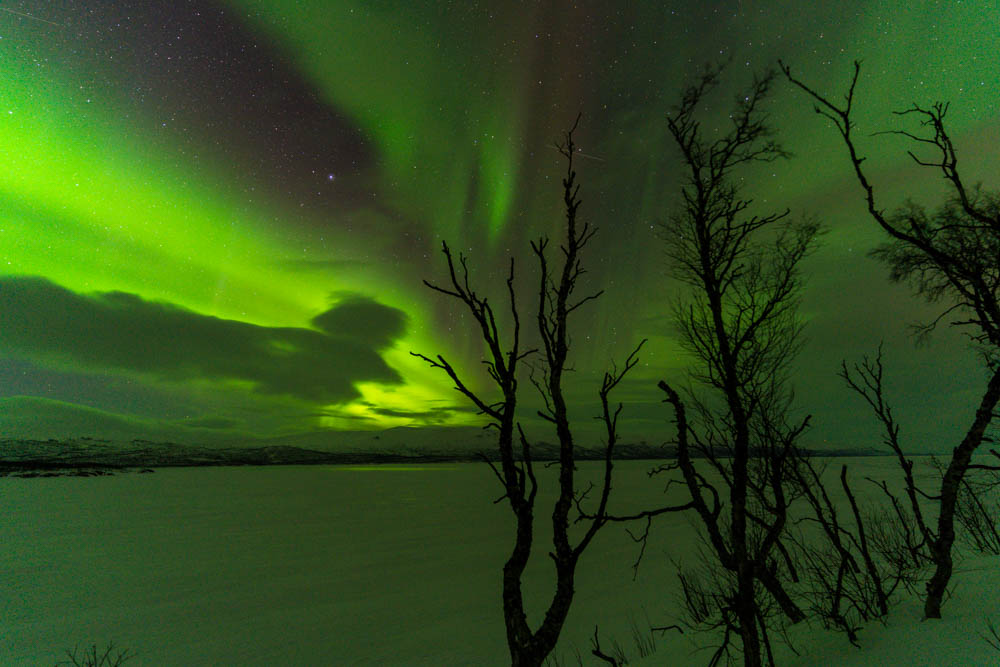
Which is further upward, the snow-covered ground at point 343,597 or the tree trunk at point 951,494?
the tree trunk at point 951,494

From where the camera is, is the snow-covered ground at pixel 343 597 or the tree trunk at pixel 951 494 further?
the snow-covered ground at pixel 343 597

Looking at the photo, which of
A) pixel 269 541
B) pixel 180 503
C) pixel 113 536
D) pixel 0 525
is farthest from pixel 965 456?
pixel 180 503

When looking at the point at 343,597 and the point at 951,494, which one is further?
the point at 343,597

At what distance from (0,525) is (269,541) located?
68.1 ft

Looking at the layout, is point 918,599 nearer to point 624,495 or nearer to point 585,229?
point 585,229

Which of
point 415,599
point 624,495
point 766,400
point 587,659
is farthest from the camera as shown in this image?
point 624,495

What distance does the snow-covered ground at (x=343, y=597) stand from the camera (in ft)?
15.8

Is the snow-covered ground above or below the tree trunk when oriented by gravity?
below

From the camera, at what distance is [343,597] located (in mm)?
14711

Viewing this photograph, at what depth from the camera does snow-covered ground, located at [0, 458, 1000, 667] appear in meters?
4.82

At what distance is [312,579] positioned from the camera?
55.4ft

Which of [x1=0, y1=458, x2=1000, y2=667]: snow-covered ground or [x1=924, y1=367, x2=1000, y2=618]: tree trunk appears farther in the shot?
[x1=0, y1=458, x2=1000, y2=667]: snow-covered ground

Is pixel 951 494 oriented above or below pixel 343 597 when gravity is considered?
above

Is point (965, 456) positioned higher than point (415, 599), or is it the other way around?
point (965, 456)
